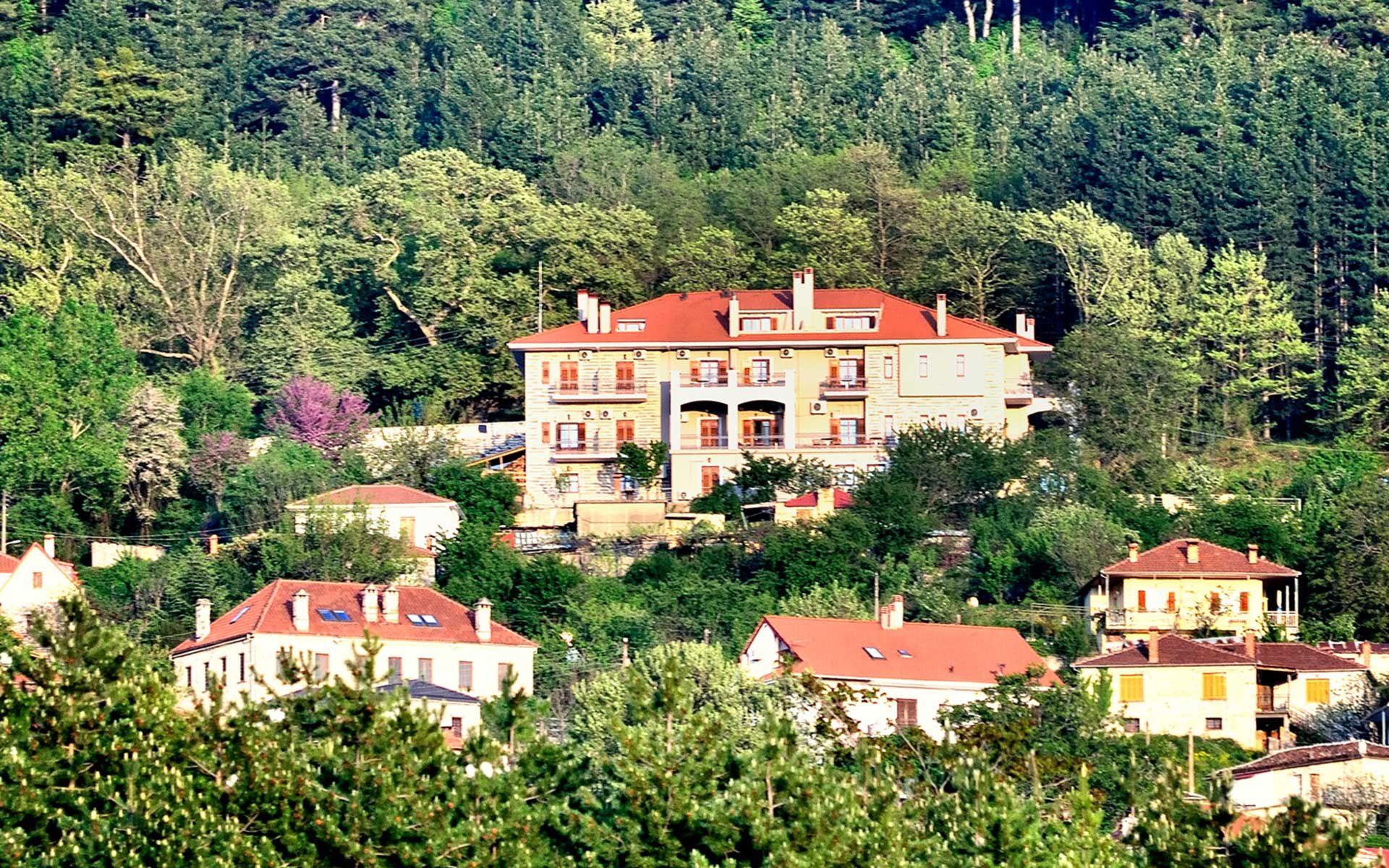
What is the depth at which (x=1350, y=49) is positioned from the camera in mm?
101875

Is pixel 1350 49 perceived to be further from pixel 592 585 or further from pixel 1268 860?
pixel 1268 860

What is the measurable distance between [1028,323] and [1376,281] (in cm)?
922

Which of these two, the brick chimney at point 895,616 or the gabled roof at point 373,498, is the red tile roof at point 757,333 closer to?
the gabled roof at point 373,498

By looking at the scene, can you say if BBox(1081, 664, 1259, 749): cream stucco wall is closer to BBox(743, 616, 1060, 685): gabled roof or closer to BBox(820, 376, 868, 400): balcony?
BBox(743, 616, 1060, 685): gabled roof

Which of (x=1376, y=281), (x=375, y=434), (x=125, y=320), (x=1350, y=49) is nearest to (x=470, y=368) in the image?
(x=375, y=434)

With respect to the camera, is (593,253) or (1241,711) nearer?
(1241,711)

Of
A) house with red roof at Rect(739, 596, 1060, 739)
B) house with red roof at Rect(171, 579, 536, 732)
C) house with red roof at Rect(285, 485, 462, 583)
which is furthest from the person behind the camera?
house with red roof at Rect(285, 485, 462, 583)

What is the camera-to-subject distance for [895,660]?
64.8 metres

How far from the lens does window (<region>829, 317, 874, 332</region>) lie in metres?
80.6

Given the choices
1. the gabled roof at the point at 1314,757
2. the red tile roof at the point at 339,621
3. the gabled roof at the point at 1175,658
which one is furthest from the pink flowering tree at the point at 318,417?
the gabled roof at the point at 1314,757

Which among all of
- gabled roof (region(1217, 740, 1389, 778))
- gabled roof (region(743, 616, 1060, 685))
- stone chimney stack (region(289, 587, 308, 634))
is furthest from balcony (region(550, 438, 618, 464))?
gabled roof (region(1217, 740, 1389, 778))

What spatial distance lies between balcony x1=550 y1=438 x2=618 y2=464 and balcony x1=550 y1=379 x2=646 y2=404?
0.96 metres

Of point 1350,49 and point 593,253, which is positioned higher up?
point 1350,49

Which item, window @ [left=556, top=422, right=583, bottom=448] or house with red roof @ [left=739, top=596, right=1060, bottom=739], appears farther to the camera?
window @ [left=556, top=422, right=583, bottom=448]
